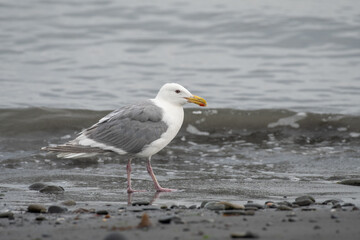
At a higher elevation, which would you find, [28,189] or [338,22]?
[338,22]

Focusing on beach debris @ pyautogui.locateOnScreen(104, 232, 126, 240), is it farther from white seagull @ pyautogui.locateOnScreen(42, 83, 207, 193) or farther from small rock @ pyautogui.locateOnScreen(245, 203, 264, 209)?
white seagull @ pyautogui.locateOnScreen(42, 83, 207, 193)

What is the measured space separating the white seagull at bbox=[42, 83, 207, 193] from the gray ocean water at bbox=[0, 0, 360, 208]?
501 mm

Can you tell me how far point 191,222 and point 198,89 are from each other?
32.8 feet

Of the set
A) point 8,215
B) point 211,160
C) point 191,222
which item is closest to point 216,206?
point 191,222

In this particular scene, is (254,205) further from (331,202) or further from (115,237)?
(115,237)

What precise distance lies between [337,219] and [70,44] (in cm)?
1483

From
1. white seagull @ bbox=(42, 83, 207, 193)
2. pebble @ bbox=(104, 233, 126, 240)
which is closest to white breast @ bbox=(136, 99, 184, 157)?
white seagull @ bbox=(42, 83, 207, 193)

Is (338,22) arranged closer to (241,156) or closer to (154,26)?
(154,26)

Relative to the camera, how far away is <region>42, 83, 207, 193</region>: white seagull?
7.84m

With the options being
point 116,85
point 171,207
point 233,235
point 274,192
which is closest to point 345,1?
point 116,85

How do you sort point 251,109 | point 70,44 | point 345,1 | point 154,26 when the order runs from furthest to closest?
point 345,1 → point 154,26 → point 70,44 → point 251,109

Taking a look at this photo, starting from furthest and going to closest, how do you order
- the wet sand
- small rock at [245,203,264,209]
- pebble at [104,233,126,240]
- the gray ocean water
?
the gray ocean water → small rock at [245,203,264,209] → the wet sand → pebble at [104,233,126,240]

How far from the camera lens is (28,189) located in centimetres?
758

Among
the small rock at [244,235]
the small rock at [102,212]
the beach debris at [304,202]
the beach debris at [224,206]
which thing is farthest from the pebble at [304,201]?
the small rock at [102,212]
